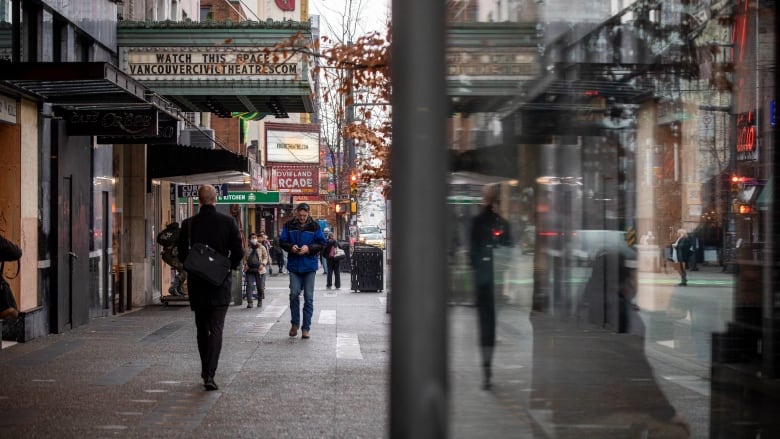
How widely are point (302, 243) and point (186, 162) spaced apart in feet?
29.7

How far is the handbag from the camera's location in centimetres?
915

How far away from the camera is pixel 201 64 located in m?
18.3

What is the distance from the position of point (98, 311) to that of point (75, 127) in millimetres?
3670

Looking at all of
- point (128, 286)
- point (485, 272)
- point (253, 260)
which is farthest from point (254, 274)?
point (485, 272)

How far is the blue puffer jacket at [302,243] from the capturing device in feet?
44.1

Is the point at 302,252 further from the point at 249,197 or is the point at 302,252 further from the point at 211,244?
the point at 249,197

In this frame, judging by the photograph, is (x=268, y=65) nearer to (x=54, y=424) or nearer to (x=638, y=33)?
(x=54, y=424)

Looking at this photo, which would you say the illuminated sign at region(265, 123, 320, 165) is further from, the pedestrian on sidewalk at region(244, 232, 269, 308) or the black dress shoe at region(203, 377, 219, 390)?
the black dress shoe at region(203, 377, 219, 390)

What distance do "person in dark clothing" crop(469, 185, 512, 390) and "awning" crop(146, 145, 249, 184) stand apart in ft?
61.0

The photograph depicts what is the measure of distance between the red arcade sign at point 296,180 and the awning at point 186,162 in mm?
19247

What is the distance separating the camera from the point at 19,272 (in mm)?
13445

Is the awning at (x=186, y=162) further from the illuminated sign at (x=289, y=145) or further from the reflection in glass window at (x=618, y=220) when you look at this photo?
the illuminated sign at (x=289, y=145)

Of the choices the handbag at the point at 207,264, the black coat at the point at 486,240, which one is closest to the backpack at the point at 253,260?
the handbag at the point at 207,264

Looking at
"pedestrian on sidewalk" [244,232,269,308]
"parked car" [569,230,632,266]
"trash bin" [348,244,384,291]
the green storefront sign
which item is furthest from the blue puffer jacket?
the green storefront sign
